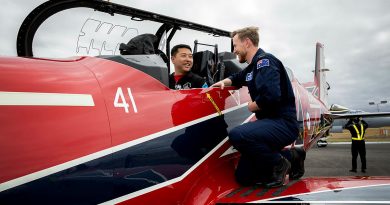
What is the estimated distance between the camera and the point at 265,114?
8.50 feet

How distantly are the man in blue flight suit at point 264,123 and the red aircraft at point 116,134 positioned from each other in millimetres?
132

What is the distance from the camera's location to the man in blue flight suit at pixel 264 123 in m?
2.33

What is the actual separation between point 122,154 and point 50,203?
42 cm

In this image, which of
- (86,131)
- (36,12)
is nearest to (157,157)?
(86,131)

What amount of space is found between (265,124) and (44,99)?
161cm

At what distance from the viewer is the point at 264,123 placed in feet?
7.95

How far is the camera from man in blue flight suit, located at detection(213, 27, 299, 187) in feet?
7.63

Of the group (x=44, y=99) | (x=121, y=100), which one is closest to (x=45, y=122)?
(x=44, y=99)

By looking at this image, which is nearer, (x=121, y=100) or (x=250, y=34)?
(x=121, y=100)

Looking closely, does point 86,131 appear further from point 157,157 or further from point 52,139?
point 157,157

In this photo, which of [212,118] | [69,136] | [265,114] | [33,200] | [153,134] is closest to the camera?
[33,200]

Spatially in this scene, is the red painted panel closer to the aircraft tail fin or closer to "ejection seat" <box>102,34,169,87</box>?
"ejection seat" <box>102,34,169,87</box>

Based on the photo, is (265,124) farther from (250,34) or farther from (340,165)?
(340,165)

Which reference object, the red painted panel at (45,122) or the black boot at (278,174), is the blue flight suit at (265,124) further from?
the red painted panel at (45,122)
